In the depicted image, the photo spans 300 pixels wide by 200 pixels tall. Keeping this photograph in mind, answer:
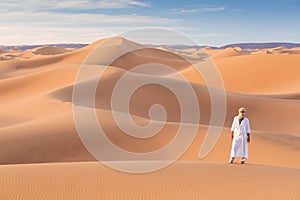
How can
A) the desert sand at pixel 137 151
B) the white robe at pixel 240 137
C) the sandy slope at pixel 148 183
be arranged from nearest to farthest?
1. the sandy slope at pixel 148 183
2. the desert sand at pixel 137 151
3. the white robe at pixel 240 137

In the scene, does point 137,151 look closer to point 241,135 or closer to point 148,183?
point 241,135

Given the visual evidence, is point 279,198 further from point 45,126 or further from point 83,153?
point 45,126

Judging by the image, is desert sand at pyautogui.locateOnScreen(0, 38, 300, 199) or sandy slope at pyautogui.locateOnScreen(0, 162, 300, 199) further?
desert sand at pyautogui.locateOnScreen(0, 38, 300, 199)

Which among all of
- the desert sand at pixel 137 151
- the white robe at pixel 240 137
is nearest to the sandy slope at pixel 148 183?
the desert sand at pixel 137 151

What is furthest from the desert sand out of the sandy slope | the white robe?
the white robe

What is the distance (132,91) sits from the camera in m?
23.1

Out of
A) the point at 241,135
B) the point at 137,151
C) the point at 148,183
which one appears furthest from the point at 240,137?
the point at 137,151

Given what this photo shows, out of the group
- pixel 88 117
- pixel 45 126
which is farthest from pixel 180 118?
pixel 45 126

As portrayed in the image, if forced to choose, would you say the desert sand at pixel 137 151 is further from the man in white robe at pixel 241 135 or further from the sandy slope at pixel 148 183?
the man in white robe at pixel 241 135

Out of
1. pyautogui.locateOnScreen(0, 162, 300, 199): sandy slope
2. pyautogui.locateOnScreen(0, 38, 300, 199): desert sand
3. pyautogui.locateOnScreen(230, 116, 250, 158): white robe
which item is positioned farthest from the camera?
pyautogui.locateOnScreen(230, 116, 250, 158): white robe

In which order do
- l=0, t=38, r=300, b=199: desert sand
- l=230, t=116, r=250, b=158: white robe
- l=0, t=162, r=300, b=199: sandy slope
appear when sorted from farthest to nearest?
l=230, t=116, r=250, b=158: white robe
l=0, t=38, r=300, b=199: desert sand
l=0, t=162, r=300, b=199: sandy slope

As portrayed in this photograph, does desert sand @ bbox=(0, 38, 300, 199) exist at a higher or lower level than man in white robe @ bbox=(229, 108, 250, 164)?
lower

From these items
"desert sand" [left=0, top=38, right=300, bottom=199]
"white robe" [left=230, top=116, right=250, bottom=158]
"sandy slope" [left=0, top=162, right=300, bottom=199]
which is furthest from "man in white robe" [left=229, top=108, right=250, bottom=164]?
"sandy slope" [left=0, top=162, right=300, bottom=199]

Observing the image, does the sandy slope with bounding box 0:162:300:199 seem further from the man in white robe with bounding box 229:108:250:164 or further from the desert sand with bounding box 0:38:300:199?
the man in white robe with bounding box 229:108:250:164
